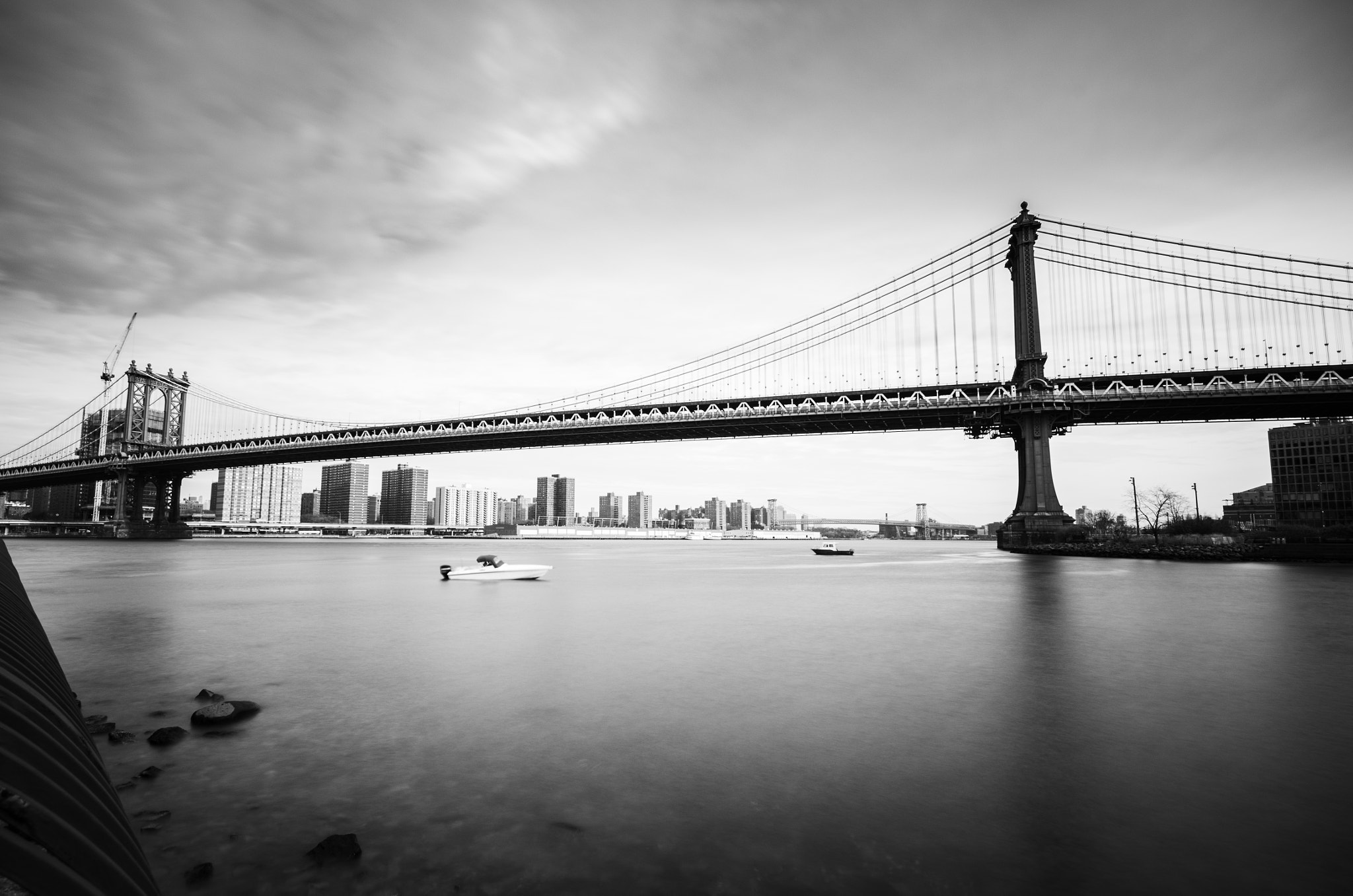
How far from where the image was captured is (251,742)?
9094 mm

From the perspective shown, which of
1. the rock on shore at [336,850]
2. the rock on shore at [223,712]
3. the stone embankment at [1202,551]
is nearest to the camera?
the rock on shore at [336,850]

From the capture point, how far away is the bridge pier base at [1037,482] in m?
54.2

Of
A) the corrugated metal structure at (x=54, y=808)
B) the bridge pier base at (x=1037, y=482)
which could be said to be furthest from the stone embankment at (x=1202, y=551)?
the corrugated metal structure at (x=54, y=808)

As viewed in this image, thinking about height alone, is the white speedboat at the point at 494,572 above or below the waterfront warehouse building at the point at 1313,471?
below

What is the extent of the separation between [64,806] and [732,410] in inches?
2644

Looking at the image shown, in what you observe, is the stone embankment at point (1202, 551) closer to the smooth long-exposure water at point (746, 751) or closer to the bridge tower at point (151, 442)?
the smooth long-exposure water at point (746, 751)

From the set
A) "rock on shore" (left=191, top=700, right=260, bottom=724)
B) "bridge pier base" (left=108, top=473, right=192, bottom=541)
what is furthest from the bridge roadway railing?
"rock on shore" (left=191, top=700, right=260, bottom=724)

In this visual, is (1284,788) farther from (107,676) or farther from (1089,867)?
(107,676)

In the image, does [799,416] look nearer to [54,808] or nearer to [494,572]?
[494,572]

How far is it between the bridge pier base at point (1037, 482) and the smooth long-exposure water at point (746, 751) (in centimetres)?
3477

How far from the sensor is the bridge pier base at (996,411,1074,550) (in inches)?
2136

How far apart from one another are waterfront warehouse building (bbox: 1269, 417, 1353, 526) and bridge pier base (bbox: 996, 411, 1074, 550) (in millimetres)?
50577

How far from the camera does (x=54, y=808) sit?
7.27ft

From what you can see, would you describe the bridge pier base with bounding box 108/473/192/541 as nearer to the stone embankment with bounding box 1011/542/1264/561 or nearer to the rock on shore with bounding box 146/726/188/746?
the rock on shore with bounding box 146/726/188/746
